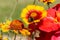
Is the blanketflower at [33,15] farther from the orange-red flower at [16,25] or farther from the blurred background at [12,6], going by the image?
the blurred background at [12,6]

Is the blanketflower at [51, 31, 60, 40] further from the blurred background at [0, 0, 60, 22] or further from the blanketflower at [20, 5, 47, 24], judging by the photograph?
Answer: the blurred background at [0, 0, 60, 22]

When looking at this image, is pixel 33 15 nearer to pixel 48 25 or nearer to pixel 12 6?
pixel 48 25

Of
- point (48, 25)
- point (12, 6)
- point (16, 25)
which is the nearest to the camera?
point (48, 25)

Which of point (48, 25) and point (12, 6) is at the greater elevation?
point (48, 25)

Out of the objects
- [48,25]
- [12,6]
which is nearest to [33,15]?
[48,25]

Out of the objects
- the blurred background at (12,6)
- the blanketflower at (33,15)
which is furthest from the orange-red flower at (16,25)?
the blurred background at (12,6)

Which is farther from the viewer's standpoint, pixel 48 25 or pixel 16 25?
pixel 16 25

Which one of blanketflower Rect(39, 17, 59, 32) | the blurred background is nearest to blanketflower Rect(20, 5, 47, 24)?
blanketflower Rect(39, 17, 59, 32)

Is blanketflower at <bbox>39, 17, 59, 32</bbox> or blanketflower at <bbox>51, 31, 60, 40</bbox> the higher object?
blanketflower at <bbox>39, 17, 59, 32</bbox>
